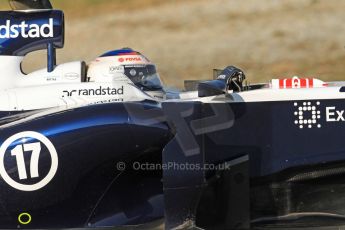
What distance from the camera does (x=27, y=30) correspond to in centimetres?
533

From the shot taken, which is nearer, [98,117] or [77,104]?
[98,117]

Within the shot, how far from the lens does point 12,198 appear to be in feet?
14.4

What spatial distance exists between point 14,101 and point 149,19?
13748 millimetres

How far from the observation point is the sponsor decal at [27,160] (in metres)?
4.32

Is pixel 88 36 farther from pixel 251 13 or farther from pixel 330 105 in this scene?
pixel 330 105

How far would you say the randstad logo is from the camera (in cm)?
530

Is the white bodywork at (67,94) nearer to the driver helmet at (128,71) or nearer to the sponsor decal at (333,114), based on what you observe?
the driver helmet at (128,71)

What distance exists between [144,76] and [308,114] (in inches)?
57.7

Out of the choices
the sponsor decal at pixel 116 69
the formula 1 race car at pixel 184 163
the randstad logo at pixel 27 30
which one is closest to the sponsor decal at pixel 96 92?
the sponsor decal at pixel 116 69

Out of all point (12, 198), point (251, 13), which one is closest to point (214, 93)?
point (12, 198)

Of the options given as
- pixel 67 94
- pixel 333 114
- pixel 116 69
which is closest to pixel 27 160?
pixel 67 94

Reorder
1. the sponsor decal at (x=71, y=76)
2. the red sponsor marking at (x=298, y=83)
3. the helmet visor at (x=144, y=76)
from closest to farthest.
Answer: the sponsor decal at (x=71, y=76), the helmet visor at (x=144, y=76), the red sponsor marking at (x=298, y=83)

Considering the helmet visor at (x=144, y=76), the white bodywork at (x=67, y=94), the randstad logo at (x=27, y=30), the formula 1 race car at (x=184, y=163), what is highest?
the randstad logo at (x=27, y=30)

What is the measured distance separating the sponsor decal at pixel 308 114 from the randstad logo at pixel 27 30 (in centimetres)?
207
